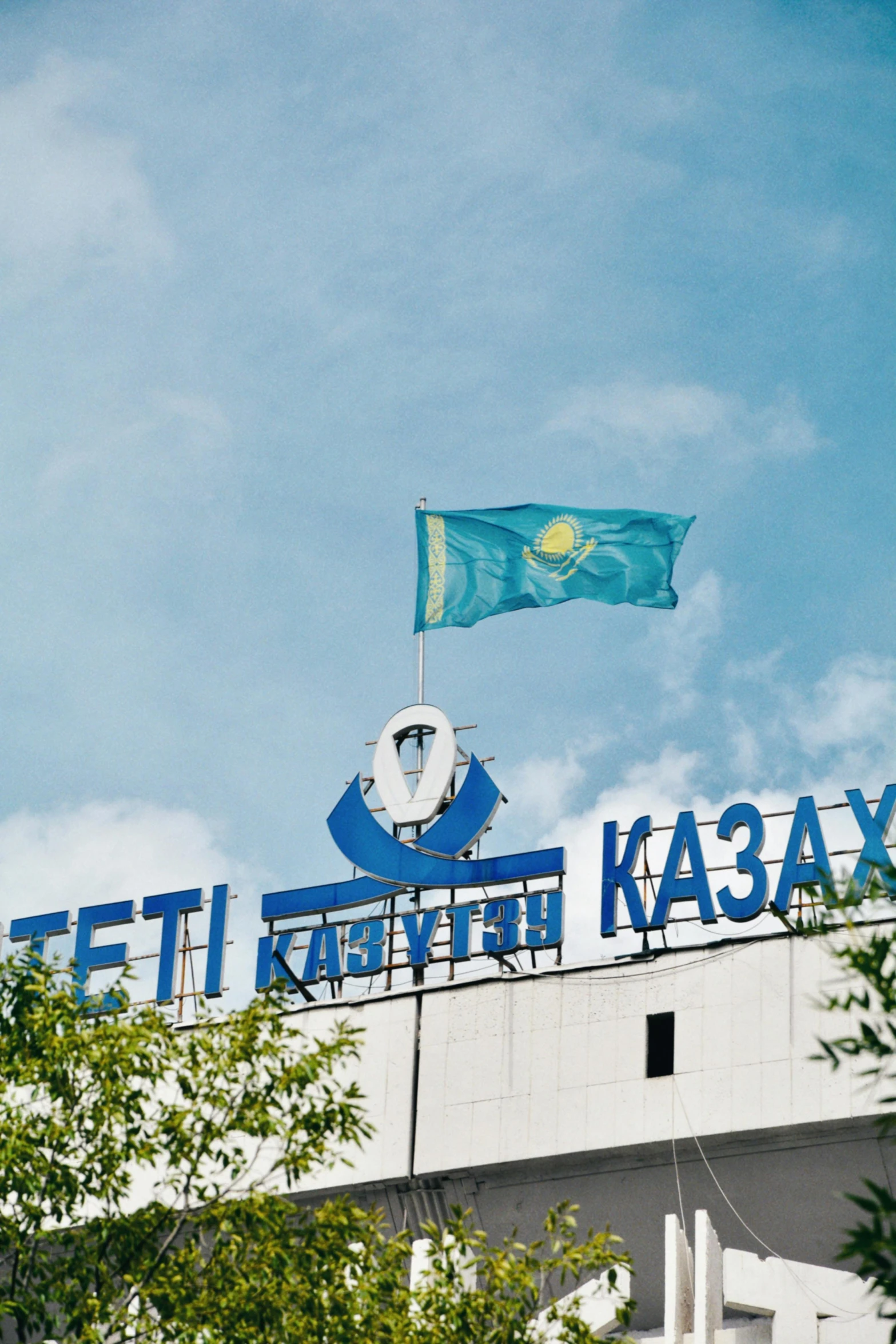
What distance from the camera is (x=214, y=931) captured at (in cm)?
3738

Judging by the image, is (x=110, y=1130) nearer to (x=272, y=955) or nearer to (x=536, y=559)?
(x=272, y=955)

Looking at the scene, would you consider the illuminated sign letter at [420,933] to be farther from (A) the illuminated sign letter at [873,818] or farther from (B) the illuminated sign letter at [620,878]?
(A) the illuminated sign letter at [873,818]

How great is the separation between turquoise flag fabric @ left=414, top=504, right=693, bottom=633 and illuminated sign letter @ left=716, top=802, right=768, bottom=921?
16.6 ft

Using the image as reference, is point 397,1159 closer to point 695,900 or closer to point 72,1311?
point 695,900

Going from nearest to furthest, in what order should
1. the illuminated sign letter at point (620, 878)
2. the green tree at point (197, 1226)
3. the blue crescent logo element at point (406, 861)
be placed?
the green tree at point (197, 1226) < the illuminated sign letter at point (620, 878) < the blue crescent logo element at point (406, 861)

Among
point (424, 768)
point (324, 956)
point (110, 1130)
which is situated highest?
point (424, 768)

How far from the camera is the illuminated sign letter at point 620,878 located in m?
34.2

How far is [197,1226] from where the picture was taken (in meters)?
20.8

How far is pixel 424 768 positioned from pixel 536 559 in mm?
4607


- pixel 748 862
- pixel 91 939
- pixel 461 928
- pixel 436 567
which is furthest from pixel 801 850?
pixel 91 939

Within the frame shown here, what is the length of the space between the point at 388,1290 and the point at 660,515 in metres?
20.4

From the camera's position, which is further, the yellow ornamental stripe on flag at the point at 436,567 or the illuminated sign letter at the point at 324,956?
the yellow ornamental stripe on flag at the point at 436,567

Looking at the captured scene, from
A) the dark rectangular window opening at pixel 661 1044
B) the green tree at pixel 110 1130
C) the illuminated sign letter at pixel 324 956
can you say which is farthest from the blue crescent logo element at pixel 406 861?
the green tree at pixel 110 1130

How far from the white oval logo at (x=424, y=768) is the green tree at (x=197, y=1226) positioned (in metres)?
16.3
